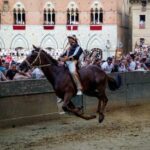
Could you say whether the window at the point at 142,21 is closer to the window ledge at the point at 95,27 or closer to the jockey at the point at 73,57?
the window ledge at the point at 95,27

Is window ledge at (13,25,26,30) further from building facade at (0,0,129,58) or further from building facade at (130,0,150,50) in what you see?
building facade at (130,0,150,50)

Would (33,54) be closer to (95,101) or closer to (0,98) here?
(0,98)

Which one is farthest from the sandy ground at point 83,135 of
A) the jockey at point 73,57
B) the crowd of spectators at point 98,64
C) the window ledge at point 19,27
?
the window ledge at point 19,27

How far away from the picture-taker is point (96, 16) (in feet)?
236

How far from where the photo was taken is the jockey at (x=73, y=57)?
52.6 feet

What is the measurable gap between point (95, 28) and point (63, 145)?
5842 centimetres

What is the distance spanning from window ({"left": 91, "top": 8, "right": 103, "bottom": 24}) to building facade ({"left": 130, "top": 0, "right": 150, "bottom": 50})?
8.21 metres

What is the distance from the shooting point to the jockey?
631 inches

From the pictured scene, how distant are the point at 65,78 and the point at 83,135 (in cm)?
209

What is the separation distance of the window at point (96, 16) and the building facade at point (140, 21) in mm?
8208

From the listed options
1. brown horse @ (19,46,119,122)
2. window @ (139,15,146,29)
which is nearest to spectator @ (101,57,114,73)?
brown horse @ (19,46,119,122)

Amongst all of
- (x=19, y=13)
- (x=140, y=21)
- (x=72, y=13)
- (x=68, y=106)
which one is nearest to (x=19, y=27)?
(x=19, y=13)

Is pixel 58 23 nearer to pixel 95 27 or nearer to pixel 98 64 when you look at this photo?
pixel 95 27

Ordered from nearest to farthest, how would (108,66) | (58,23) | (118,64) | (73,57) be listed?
(73,57) < (108,66) < (118,64) < (58,23)
